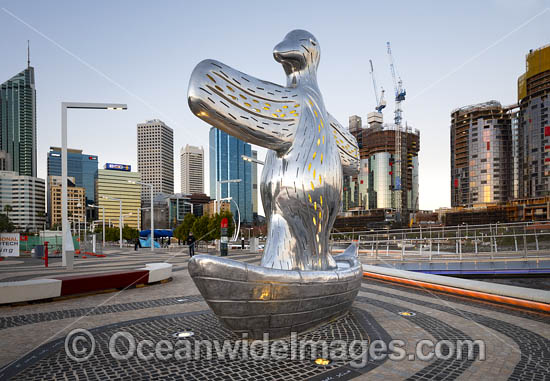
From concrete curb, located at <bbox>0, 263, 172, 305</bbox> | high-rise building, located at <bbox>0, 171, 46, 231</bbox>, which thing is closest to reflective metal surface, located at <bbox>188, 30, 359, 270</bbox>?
concrete curb, located at <bbox>0, 263, 172, 305</bbox>

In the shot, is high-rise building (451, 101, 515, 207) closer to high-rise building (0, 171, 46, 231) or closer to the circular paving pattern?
the circular paving pattern

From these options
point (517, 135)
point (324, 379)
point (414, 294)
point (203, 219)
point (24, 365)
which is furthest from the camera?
point (517, 135)

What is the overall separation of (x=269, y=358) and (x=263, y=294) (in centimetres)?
99

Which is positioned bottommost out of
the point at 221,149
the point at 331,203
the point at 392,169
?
the point at 331,203

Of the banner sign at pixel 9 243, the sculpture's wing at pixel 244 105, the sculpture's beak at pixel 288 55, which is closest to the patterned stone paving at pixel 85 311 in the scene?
the sculpture's wing at pixel 244 105

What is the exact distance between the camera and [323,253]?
20.6 ft

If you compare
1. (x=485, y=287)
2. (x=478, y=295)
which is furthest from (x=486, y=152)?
(x=478, y=295)

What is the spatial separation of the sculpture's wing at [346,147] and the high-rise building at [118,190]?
12804 centimetres

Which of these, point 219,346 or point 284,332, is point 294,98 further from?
point 219,346

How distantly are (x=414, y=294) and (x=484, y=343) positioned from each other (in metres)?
4.12

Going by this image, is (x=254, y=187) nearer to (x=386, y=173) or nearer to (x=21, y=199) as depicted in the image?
(x=386, y=173)

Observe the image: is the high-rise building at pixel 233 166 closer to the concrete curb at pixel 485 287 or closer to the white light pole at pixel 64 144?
the white light pole at pixel 64 144

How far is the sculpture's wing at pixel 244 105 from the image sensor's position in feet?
13.5

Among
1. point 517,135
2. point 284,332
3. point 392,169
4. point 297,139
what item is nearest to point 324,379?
point 284,332
